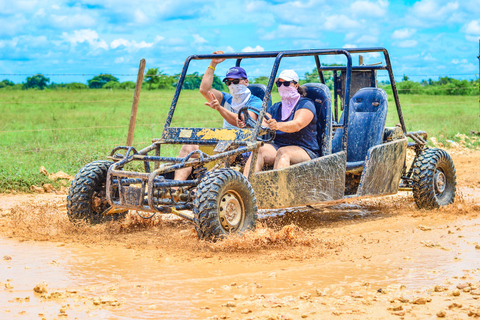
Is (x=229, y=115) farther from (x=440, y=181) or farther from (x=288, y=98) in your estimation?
(x=440, y=181)

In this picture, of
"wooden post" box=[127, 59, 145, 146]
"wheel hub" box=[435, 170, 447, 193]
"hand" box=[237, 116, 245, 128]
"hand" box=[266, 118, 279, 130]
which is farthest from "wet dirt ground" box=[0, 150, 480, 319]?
"wooden post" box=[127, 59, 145, 146]

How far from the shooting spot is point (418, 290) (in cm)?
430

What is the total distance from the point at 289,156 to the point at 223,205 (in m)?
1.14

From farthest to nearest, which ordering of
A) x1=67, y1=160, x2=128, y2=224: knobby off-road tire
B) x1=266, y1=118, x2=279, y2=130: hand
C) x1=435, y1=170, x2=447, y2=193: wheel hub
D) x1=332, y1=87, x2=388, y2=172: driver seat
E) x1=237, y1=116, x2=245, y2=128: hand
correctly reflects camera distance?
x1=435, y1=170, x2=447, y2=193: wheel hub < x1=332, y1=87, x2=388, y2=172: driver seat < x1=237, y1=116, x2=245, y2=128: hand < x1=67, y1=160, x2=128, y2=224: knobby off-road tire < x1=266, y1=118, x2=279, y2=130: hand

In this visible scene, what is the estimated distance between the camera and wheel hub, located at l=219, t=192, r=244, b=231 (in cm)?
534

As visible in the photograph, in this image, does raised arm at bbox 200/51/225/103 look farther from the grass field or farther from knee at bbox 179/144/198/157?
the grass field

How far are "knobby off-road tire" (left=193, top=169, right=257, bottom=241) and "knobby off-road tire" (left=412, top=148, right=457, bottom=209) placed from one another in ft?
9.55

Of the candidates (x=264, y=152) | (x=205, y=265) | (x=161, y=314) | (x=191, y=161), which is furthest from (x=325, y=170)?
(x=161, y=314)

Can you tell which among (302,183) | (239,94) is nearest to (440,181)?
(302,183)

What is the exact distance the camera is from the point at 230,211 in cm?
547

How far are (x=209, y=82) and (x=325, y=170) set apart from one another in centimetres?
161

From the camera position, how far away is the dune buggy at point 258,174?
543 centimetres

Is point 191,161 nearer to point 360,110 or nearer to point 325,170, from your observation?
point 325,170

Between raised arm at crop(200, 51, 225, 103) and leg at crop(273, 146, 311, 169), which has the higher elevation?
raised arm at crop(200, 51, 225, 103)
